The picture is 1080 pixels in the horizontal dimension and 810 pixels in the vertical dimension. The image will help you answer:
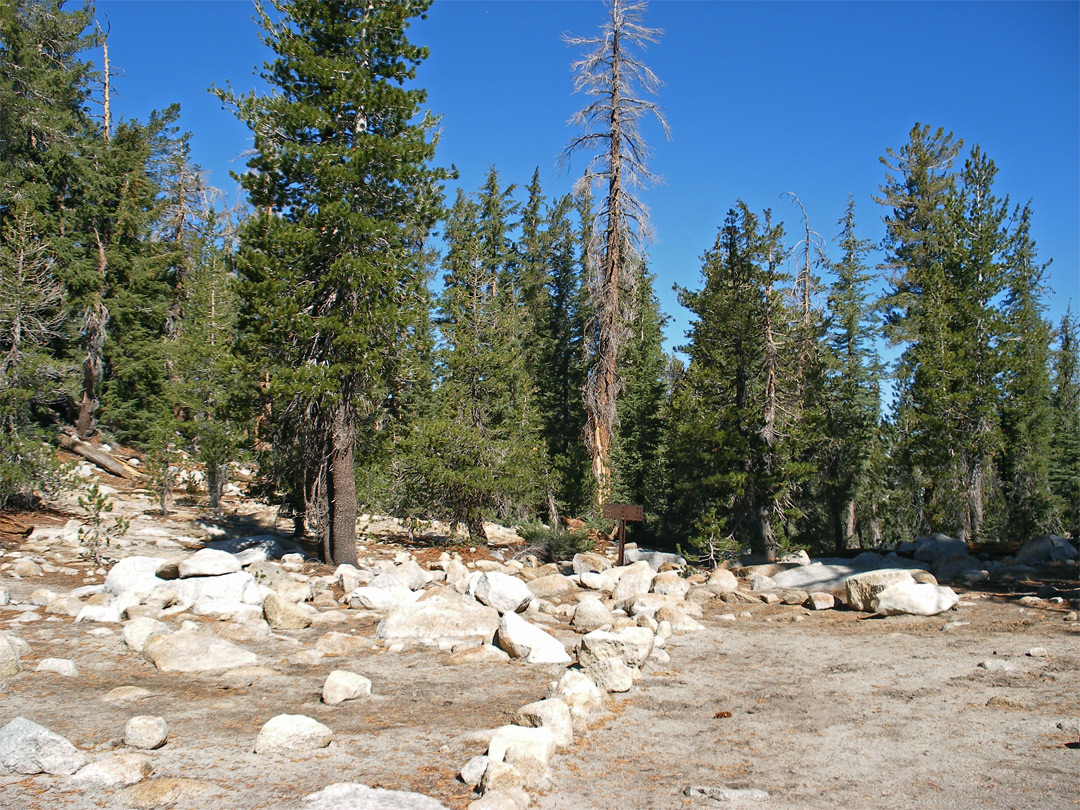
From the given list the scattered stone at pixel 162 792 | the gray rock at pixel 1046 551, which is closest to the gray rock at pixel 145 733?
the scattered stone at pixel 162 792

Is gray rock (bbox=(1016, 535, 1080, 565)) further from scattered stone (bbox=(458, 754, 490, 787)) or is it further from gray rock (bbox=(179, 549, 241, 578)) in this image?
gray rock (bbox=(179, 549, 241, 578))

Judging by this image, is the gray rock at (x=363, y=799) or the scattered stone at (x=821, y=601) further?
the scattered stone at (x=821, y=601)

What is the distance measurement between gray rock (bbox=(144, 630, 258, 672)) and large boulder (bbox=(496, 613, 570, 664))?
2.57m

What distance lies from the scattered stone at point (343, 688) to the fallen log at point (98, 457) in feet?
59.9

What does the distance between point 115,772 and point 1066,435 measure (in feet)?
117

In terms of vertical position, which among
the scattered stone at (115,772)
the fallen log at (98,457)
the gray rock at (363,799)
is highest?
the fallen log at (98,457)

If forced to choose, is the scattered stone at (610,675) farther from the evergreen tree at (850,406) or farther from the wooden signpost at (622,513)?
the evergreen tree at (850,406)

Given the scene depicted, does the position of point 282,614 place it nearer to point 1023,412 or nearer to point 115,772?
point 115,772

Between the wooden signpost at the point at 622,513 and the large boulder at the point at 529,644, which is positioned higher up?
the wooden signpost at the point at 622,513

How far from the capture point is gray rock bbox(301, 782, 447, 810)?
12.3ft

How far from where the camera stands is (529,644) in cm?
778

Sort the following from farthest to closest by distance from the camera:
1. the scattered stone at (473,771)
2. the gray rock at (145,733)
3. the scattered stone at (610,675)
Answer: the scattered stone at (610,675), the gray rock at (145,733), the scattered stone at (473,771)

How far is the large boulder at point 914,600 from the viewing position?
1011 cm

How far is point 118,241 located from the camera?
1003 inches
